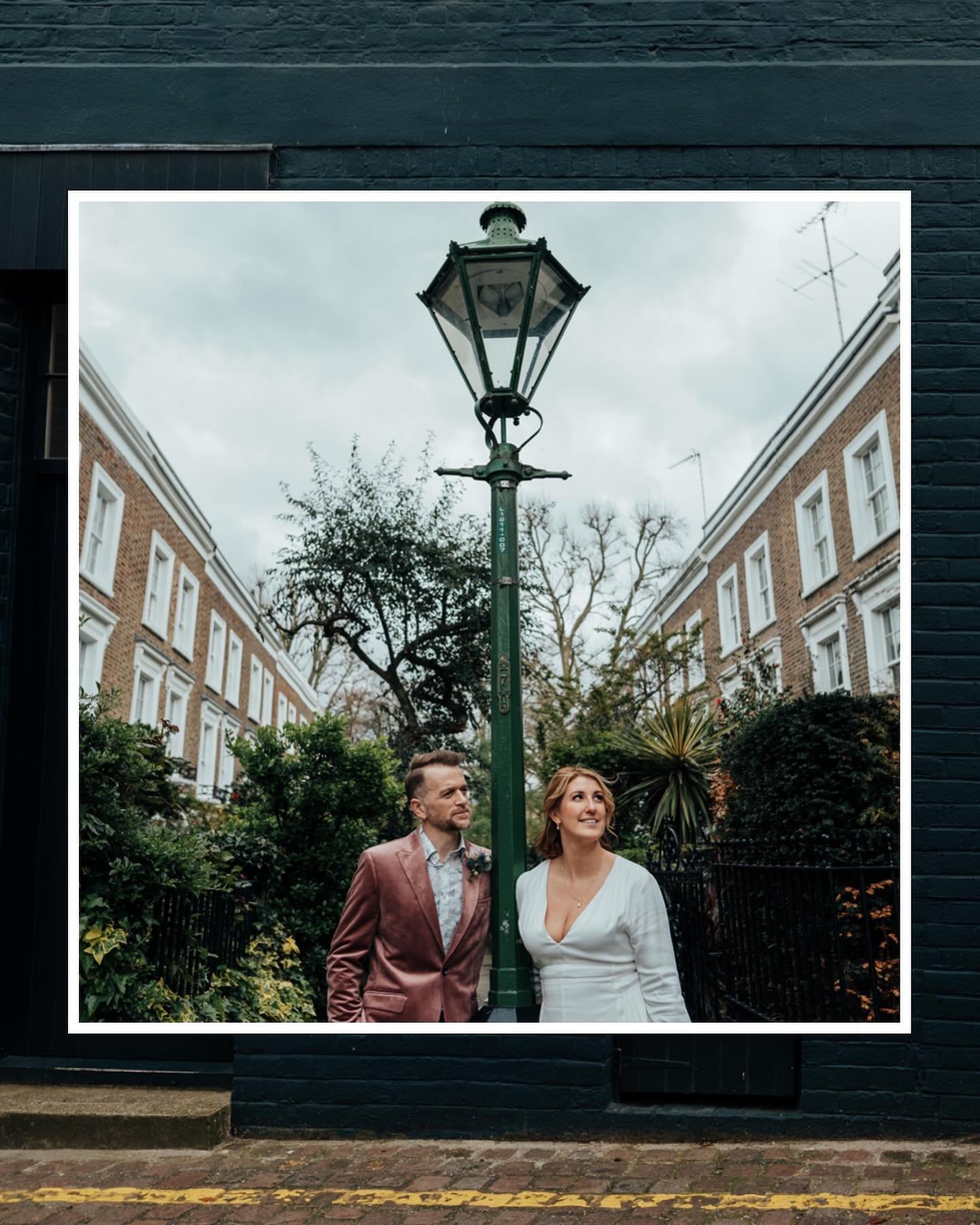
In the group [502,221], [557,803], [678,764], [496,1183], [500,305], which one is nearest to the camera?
[496,1183]

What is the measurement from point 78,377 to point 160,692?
1.41m

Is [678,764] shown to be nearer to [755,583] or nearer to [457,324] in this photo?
[755,583]

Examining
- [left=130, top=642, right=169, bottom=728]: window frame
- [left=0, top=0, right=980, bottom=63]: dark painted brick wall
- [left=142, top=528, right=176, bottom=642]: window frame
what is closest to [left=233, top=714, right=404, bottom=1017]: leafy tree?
[left=130, top=642, right=169, bottom=728]: window frame

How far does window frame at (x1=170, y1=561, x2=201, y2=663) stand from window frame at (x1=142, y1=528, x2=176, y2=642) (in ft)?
0.12

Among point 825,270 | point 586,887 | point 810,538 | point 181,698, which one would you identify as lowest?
point 586,887

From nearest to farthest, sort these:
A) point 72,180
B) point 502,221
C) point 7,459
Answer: point 502,221 < point 72,180 < point 7,459

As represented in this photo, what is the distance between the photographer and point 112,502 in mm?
5008

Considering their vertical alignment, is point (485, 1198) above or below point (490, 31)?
below

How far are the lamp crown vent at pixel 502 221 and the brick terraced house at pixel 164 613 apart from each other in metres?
1.71

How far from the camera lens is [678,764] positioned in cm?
477

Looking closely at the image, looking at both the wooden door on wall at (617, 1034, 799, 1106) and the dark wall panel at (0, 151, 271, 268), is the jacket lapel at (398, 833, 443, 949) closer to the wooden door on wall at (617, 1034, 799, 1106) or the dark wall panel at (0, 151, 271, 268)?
the wooden door on wall at (617, 1034, 799, 1106)

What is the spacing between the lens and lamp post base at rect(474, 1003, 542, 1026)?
489 centimetres

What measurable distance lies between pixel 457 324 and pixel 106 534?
5.69 ft

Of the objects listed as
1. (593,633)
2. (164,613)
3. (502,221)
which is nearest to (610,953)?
(593,633)
